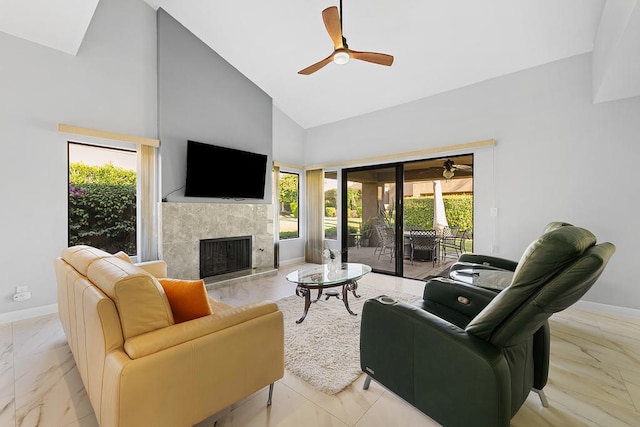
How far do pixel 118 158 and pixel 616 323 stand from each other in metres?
6.21

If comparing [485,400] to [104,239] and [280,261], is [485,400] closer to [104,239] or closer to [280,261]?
[104,239]

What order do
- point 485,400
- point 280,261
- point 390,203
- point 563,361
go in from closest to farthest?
point 485,400 → point 563,361 → point 390,203 → point 280,261

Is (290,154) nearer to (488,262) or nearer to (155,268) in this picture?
(155,268)

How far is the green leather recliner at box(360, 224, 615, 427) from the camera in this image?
3.84 feet

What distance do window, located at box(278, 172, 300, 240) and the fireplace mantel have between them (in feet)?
2.13

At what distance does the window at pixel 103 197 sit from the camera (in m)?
Result: 3.49

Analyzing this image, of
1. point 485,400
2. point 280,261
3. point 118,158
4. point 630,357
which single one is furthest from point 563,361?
point 118,158

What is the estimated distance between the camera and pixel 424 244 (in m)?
5.21

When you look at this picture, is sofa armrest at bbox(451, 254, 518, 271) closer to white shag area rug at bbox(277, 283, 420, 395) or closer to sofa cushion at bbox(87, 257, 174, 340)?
white shag area rug at bbox(277, 283, 420, 395)

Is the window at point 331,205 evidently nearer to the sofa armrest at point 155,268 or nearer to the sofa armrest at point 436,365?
the sofa armrest at point 155,268

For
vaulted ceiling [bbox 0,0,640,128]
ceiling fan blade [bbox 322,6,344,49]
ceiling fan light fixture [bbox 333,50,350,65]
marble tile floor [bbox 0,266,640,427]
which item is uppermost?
vaulted ceiling [bbox 0,0,640,128]

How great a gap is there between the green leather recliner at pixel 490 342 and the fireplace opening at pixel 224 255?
11.1 ft

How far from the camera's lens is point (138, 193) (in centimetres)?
395

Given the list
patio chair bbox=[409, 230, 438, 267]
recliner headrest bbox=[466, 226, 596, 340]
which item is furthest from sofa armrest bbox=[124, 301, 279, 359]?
patio chair bbox=[409, 230, 438, 267]
